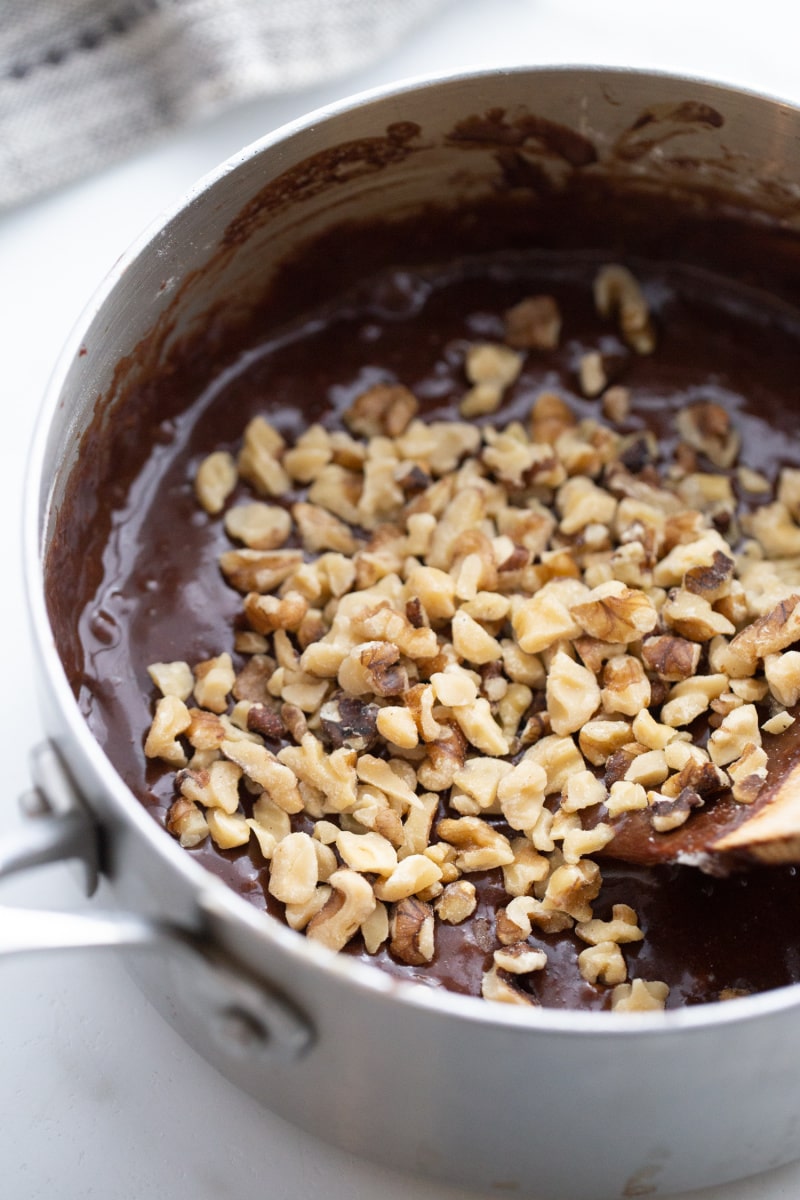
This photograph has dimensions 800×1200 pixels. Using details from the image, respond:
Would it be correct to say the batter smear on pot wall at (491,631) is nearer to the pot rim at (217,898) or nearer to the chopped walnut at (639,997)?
the chopped walnut at (639,997)

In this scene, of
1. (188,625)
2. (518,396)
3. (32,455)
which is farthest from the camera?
(518,396)

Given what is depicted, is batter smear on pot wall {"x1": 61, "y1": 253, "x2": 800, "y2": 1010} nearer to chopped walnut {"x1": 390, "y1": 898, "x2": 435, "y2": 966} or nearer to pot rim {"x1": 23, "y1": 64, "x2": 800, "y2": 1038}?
chopped walnut {"x1": 390, "y1": 898, "x2": 435, "y2": 966}

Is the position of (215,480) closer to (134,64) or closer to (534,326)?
(534,326)

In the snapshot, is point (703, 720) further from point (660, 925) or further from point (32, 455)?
point (32, 455)

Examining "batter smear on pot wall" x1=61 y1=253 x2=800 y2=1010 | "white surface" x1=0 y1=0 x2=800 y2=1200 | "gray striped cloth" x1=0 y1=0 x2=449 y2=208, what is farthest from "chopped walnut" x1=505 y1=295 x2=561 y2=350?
"gray striped cloth" x1=0 y1=0 x2=449 y2=208

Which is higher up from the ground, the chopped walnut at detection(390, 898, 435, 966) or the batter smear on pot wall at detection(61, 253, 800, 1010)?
the batter smear on pot wall at detection(61, 253, 800, 1010)

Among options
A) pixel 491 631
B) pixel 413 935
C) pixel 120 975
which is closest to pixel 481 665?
pixel 491 631

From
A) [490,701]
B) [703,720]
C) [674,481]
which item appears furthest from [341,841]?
[674,481]

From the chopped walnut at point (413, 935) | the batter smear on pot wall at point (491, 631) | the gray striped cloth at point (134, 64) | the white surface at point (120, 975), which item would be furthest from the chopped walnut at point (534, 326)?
the chopped walnut at point (413, 935)
